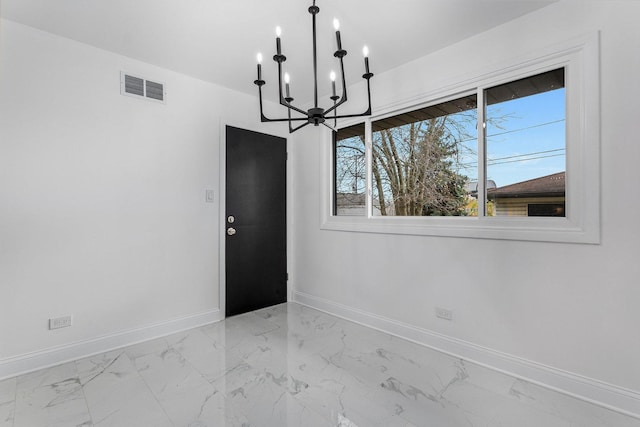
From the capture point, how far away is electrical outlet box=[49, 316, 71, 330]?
7.48 feet

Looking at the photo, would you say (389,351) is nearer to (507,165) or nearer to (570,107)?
(507,165)

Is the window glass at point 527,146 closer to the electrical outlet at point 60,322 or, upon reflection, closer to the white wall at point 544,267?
the white wall at point 544,267

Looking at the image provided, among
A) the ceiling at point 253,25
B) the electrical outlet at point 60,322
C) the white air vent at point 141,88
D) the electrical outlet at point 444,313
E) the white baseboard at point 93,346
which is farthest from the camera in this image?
the white air vent at point 141,88

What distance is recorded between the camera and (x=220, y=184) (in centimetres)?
324

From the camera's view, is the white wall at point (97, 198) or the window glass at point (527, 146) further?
the white wall at point (97, 198)

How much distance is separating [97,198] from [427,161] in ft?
9.42

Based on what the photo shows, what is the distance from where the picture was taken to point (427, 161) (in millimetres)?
2758

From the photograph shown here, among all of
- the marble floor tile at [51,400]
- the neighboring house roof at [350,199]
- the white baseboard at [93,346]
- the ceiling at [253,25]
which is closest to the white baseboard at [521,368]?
the neighboring house roof at [350,199]

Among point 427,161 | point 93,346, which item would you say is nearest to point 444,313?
point 427,161

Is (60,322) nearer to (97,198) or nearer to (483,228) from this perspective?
(97,198)

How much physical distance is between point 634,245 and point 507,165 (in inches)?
34.2

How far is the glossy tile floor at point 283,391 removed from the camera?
5.48 ft

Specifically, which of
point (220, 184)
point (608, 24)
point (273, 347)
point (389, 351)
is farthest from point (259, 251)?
point (608, 24)

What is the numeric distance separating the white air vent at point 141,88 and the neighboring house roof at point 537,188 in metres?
3.06
